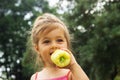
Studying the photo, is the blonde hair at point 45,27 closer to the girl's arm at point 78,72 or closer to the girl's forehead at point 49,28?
the girl's forehead at point 49,28

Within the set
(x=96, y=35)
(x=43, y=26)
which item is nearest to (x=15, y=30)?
(x=96, y=35)

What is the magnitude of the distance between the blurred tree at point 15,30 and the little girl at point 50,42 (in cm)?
2780

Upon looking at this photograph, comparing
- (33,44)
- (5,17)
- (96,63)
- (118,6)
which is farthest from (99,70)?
(33,44)

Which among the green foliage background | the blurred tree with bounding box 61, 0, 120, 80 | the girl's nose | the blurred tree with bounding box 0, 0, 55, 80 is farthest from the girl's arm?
the blurred tree with bounding box 0, 0, 55, 80

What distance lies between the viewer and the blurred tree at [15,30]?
3144 cm

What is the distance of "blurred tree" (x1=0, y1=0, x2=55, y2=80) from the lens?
103ft

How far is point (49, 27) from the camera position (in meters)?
2.70

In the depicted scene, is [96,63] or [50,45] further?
[96,63]

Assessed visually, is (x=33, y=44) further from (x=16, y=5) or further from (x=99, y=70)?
(x=16, y=5)

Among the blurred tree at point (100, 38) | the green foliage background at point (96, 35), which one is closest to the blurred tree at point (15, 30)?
the green foliage background at point (96, 35)

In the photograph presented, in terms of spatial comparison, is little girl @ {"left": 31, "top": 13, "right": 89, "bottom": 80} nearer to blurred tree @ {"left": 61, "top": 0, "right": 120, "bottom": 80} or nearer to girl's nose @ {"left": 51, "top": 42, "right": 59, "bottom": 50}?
girl's nose @ {"left": 51, "top": 42, "right": 59, "bottom": 50}

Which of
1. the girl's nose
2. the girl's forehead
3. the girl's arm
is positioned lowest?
the girl's arm

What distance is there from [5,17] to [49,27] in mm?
29782

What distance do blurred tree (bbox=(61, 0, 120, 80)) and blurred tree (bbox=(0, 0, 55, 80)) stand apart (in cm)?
1067
